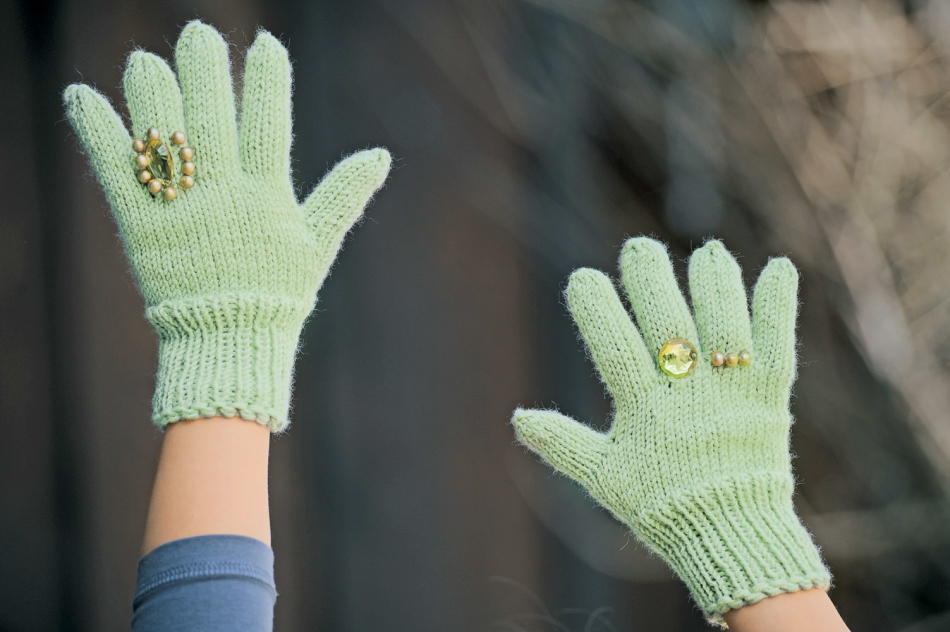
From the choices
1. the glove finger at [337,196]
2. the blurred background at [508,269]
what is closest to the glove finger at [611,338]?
the glove finger at [337,196]

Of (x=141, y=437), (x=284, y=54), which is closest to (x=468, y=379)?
(x=141, y=437)

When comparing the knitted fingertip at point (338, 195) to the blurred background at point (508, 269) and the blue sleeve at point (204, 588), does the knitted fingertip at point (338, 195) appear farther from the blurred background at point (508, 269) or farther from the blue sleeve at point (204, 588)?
the blurred background at point (508, 269)

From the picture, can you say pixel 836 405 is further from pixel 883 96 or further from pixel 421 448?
pixel 421 448

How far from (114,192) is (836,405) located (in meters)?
0.98

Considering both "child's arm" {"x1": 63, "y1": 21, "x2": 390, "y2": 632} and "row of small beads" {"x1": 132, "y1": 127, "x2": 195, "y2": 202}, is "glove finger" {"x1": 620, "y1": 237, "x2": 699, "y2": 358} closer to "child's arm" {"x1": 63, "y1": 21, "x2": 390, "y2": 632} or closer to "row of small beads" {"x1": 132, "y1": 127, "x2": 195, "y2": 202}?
"child's arm" {"x1": 63, "y1": 21, "x2": 390, "y2": 632}

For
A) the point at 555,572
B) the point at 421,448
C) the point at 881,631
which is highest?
the point at 421,448

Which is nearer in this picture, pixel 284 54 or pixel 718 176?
pixel 284 54

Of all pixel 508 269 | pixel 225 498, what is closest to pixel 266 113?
pixel 225 498

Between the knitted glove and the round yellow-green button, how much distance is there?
0.97ft

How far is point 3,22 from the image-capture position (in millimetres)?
983

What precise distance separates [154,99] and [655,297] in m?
0.46

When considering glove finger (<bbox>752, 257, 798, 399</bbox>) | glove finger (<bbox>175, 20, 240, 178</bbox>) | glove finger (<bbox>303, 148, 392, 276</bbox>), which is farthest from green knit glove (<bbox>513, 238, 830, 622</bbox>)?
glove finger (<bbox>175, 20, 240, 178</bbox>)

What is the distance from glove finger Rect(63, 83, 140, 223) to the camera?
24.0 inches

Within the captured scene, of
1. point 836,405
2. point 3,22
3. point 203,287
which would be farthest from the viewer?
point 836,405
